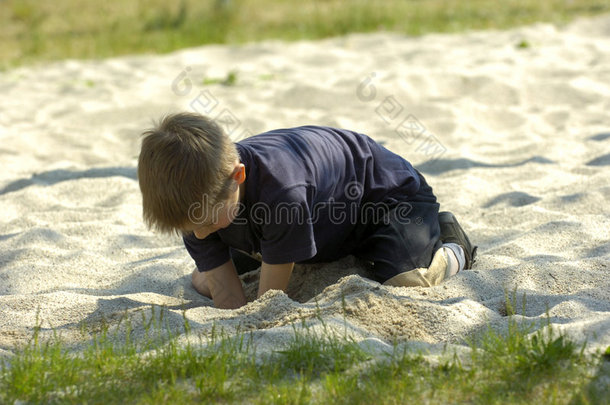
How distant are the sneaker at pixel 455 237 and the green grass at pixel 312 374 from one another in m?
0.86

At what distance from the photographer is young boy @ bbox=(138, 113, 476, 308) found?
7.33 feet

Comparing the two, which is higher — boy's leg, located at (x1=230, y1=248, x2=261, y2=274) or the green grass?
the green grass

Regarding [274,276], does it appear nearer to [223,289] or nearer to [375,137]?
[223,289]

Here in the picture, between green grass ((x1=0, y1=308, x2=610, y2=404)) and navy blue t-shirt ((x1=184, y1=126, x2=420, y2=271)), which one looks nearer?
green grass ((x1=0, y1=308, x2=610, y2=404))

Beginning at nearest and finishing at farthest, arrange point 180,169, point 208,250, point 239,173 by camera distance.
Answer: point 180,169, point 239,173, point 208,250

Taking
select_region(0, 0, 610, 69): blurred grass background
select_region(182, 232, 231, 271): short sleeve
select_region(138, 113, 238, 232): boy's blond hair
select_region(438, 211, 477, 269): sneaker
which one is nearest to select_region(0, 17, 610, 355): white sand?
select_region(438, 211, 477, 269): sneaker

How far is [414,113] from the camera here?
4.97 meters

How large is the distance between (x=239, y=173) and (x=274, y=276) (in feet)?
1.27

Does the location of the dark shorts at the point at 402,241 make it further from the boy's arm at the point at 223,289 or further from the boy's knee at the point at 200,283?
the boy's knee at the point at 200,283

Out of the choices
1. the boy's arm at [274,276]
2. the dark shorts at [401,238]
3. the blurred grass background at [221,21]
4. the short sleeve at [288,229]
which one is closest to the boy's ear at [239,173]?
the short sleeve at [288,229]

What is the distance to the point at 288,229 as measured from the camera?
238 centimetres

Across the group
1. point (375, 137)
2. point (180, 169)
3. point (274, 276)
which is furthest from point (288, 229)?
point (375, 137)

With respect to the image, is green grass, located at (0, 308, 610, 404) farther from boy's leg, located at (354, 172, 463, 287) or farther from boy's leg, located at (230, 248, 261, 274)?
boy's leg, located at (230, 248, 261, 274)

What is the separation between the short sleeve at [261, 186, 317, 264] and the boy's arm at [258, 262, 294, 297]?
0.03 metres
